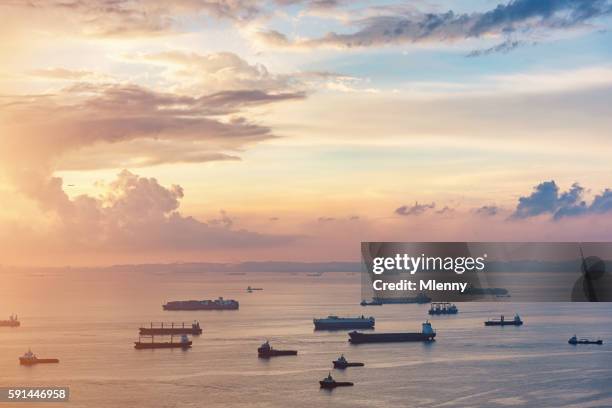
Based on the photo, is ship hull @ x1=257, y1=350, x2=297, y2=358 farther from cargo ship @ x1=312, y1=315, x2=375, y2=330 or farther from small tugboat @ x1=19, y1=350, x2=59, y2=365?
cargo ship @ x1=312, y1=315, x2=375, y2=330

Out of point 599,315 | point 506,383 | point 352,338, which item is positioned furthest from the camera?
point 599,315

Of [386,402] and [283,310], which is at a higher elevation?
[283,310]

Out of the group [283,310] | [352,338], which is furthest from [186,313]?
[352,338]

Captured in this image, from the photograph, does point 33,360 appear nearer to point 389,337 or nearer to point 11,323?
point 389,337

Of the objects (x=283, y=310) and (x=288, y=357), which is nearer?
(x=288, y=357)

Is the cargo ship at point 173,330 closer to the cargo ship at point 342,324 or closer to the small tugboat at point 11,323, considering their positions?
the cargo ship at point 342,324

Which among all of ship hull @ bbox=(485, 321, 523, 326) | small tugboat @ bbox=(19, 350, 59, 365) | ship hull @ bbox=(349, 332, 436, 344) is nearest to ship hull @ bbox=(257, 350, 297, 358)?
ship hull @ bbox=(349, 332, 436, 344)

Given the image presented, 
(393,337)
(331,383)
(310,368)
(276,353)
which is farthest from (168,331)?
(331,383)

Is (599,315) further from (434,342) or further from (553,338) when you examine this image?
(434,342)

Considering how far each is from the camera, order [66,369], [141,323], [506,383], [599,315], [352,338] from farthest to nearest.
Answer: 1. [599,315]
2. [141,323]
3. [352,338]
4. [66,369]
5. [506,383]
